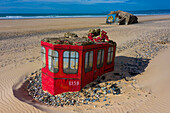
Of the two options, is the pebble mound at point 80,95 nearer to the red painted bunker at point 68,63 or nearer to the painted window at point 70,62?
the red painted bunker at point 68,63

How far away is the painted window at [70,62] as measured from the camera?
8531 millimetres

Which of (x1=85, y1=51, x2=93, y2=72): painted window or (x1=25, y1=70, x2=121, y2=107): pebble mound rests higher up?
(x1=85, y1=51, x2=93, y2=72): painted window

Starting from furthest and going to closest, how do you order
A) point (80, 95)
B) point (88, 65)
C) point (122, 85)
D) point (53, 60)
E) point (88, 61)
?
point (122, 85) → point (88, 65) → point (88, 61) → point (80, 95) → point (53, 60)

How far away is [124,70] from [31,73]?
7988 millimetres

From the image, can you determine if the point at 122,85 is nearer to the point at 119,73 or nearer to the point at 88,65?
the point at 119,73

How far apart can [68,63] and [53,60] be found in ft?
2.93

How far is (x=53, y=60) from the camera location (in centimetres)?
868

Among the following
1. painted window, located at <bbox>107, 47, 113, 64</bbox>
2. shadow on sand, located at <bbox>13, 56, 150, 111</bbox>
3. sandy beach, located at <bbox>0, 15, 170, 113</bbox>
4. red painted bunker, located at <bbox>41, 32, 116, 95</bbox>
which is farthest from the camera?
painted window, located at <bbox>107, 47, 113, 64</bbox>

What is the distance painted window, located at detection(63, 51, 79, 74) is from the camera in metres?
8.53

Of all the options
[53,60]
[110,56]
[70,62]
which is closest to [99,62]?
[110,56]

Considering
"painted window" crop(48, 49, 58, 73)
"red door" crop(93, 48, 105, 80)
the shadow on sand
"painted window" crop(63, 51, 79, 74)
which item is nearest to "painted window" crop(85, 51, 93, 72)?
"red door" crop(93, 48, 105, 80)

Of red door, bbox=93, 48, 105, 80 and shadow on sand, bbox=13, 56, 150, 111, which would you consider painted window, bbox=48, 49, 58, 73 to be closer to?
shadow on sand, bbox=13, 56, 150, 111

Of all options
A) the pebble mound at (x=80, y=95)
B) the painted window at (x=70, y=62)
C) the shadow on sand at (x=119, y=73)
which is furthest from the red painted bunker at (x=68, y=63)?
the shadow on sand at (x=119, y=73)

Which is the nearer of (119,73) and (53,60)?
(53,60)
